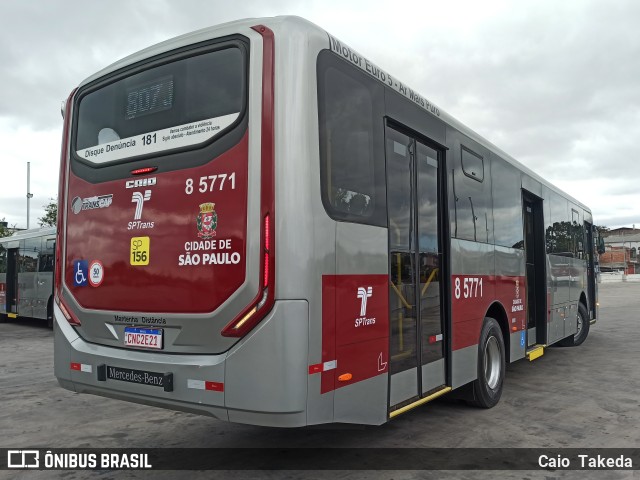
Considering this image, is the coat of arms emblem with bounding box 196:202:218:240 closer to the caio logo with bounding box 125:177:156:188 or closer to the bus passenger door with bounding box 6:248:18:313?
the caio logo with bounding box 125:177:156:188

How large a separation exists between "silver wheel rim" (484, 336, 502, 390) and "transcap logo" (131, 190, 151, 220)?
4296 mm

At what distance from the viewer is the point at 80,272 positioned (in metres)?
4.66

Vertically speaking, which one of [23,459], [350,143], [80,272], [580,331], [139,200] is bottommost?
[23,459]

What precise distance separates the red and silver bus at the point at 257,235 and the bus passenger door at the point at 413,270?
0.08ft

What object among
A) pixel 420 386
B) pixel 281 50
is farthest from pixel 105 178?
pixel 420 386

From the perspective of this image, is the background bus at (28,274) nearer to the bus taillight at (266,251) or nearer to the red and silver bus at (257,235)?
the red and silver bus at (257,235)

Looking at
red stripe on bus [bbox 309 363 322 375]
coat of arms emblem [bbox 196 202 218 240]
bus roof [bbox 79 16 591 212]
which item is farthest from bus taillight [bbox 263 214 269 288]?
bus roof [bbox 79 16 591 212]

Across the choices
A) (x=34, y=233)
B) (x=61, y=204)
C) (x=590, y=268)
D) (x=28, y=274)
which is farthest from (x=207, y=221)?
(x=28, y=274)

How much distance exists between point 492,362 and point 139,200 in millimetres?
4696

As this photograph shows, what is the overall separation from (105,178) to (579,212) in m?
10.3

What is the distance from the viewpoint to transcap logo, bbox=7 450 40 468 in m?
4.63

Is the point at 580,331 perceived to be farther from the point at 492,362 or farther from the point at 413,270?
the point at 413,270

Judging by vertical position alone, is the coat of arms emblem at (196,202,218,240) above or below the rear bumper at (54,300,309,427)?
above

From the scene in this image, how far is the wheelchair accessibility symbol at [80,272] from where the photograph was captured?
4.61 meters
